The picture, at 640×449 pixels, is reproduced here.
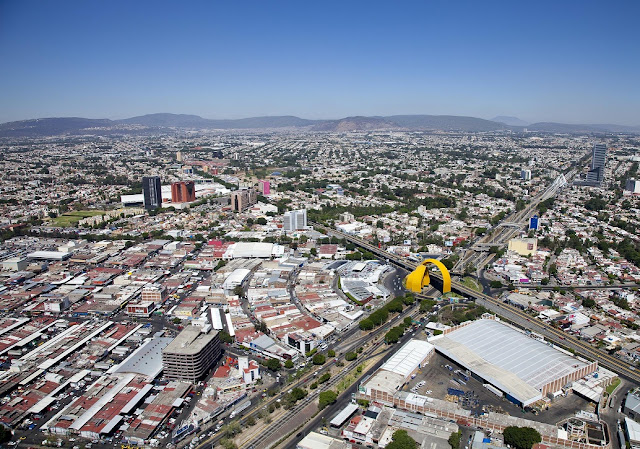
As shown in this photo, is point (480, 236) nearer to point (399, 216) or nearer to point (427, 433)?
point (399, 216)

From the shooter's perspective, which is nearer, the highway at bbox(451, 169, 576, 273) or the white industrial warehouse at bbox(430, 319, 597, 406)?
the white industrial warehouse at bbox(430, 319, 597, 406)

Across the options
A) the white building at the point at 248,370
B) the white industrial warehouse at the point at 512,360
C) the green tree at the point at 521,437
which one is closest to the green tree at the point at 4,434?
the white building at the point at 248,370

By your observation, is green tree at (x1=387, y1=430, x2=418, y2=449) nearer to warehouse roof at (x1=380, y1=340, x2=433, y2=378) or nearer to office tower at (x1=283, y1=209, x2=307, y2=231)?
warehouse roof at (x1=380, y1=340, x2=433, y2=378)

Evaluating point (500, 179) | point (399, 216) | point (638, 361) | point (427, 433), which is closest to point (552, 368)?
point (638, 361)

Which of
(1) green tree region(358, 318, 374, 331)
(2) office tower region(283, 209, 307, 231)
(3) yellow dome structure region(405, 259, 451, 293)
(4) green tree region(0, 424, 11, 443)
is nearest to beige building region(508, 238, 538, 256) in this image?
(3) yellow dome structure region(405, 259, 451, 293)

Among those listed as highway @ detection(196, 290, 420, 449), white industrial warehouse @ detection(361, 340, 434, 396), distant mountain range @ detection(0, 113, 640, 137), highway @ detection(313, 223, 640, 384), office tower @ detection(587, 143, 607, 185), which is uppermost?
distant mountain range @ detection(0, 113, 640, 137)

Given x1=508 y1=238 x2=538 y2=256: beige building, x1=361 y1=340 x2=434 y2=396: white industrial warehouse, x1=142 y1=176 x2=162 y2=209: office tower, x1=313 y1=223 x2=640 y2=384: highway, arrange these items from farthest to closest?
1. x1=142 y1=176 x2=162 y2=209: office tower
2. x1=508 y1=238 x2=538 y2=256: beige building
3. x1=313 y1=223 x2=640 y2=384: highway
4. x1=361 y1=340 x2=434 y2=396: white industrial warehouse

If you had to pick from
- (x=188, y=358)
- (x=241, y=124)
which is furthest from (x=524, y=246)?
(x=241, y=124)
